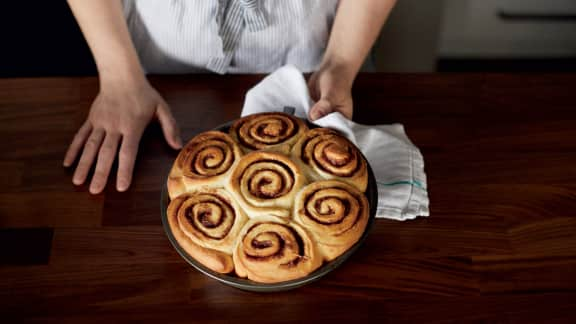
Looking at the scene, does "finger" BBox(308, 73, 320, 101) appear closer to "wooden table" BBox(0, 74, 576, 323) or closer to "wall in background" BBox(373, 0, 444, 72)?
"wooden table" BBox(0, 74, 576, 323)

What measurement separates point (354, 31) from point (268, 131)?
309mm

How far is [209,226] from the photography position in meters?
0.60

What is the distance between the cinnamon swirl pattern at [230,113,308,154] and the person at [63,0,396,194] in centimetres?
7

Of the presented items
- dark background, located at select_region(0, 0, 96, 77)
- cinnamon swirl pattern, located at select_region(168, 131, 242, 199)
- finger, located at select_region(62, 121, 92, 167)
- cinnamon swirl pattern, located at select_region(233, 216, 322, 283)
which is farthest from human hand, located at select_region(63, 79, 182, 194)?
dark background, located at select_region(0, 0, 96, 77)

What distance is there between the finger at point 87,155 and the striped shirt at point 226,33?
228 millimetres

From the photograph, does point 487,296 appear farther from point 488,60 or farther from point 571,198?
point 488,60

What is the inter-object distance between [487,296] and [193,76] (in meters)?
0.55

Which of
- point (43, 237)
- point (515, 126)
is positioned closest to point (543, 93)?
point (515, 126)

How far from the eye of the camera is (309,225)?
596mm

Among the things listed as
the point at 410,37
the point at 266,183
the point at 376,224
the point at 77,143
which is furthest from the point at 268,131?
the point at 410,37

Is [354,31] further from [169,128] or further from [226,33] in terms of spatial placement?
[169,128]

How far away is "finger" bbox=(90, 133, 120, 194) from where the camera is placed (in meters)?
0.75

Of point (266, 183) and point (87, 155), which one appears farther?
point (87, 155)

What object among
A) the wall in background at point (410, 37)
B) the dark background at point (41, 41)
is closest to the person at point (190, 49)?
the wall in background at point (410, 37)
